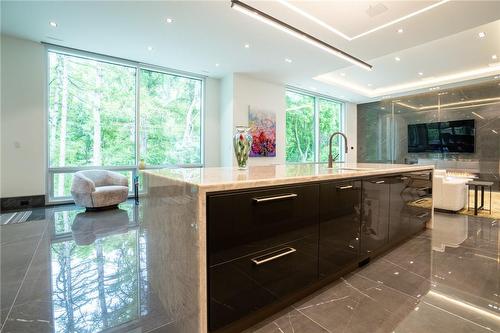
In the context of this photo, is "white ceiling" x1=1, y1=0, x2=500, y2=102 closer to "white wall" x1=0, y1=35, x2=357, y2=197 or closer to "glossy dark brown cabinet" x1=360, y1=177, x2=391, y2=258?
"white wall" x1=0, y1=35, x2=357, y2=197

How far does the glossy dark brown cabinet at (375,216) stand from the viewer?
6.61 feet

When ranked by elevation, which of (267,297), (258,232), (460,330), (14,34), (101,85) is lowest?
(460,330)

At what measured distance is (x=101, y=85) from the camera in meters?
5.34

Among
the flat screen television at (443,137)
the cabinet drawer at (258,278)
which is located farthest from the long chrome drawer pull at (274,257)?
the flat screen television at (443,137)

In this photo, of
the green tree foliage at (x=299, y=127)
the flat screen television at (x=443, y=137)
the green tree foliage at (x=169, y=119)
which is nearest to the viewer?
the green tree foliage at (x=169, y=119)

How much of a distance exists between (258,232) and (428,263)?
6.37ft

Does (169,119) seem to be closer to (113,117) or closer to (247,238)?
(113,117)

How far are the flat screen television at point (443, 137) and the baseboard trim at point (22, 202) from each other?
35.6ft

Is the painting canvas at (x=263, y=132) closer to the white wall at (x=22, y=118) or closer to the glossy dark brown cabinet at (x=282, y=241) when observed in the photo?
the white wall at (x=22, y=118)

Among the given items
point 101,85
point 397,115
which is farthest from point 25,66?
point 397,115

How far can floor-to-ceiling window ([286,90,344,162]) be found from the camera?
8.17 m

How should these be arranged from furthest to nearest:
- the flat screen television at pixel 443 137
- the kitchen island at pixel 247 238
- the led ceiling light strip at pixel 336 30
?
the flat screen television at pixel 443 137
the led ceiling light strip at pixel 336 30
the kitchen island at pixel 247 238

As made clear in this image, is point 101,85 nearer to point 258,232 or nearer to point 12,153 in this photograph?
point 12,153

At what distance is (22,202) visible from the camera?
15.3 ft
